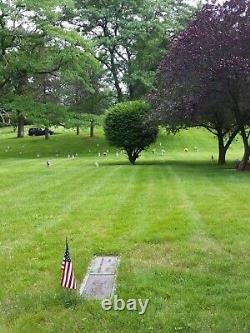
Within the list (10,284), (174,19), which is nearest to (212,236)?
(10,284)

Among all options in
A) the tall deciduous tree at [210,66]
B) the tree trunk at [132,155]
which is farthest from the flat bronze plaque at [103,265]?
the tree trunk at [132,155]

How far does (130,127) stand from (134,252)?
1661 cm

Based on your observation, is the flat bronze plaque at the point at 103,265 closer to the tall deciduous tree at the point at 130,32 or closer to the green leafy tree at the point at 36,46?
the green leafy tree at the point at 36,46

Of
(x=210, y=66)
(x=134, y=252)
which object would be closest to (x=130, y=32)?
(x=210, y=66)

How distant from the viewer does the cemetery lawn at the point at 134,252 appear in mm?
4891

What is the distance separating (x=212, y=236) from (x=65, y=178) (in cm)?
899

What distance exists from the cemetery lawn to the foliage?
9.41 metres

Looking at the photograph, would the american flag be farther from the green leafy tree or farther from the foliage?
the green leafy tree

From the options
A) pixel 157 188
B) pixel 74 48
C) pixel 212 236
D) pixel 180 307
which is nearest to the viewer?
pixel 180 307

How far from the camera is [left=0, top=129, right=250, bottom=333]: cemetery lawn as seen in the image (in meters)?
4.89

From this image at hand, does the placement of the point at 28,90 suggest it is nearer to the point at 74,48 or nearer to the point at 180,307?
the point at 74,48

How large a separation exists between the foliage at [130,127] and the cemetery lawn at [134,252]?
30.9 ft

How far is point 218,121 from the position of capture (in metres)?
23.3

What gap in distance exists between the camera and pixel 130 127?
23.2 metres
